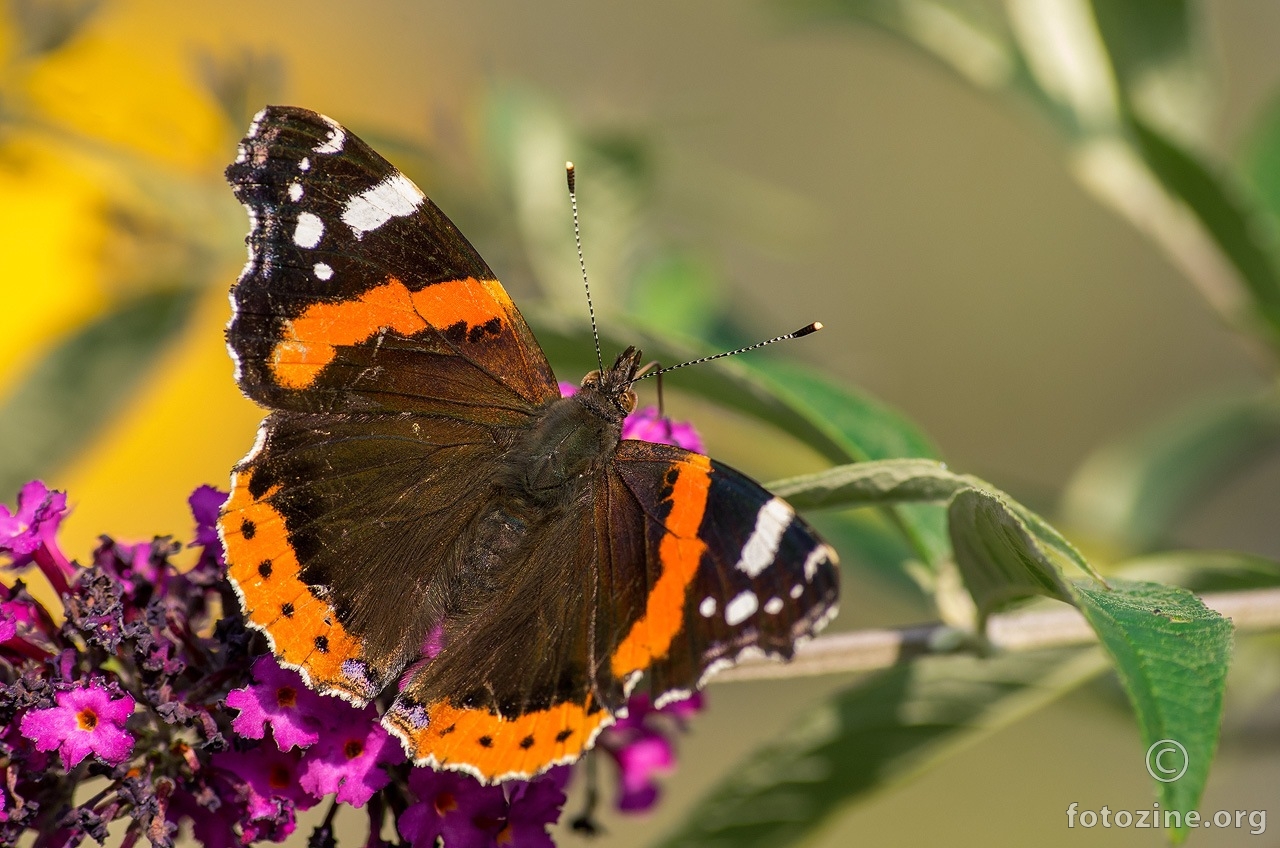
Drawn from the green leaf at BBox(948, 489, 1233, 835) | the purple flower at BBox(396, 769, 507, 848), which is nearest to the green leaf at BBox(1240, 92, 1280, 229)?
the green leaf at BBox(948, 489, 1233, 835)

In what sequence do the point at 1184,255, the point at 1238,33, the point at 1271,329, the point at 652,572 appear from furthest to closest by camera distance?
the point at 1238,33, the point at 1184,255, the point at 1271,329, the point at 652,572

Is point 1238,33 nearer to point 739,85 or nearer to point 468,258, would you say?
point 739,85

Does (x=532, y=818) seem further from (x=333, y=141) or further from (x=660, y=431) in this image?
(x=333, y=141)

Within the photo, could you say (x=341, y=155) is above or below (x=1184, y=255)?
below

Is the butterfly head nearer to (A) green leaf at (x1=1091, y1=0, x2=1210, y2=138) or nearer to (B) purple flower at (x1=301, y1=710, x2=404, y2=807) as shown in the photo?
(B) purple flower at (x1=301, y1=710, x2=404, y2=807)

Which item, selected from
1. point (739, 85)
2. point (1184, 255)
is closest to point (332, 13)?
point (739, 85)

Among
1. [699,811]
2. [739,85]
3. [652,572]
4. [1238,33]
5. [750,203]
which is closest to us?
[652,572]
